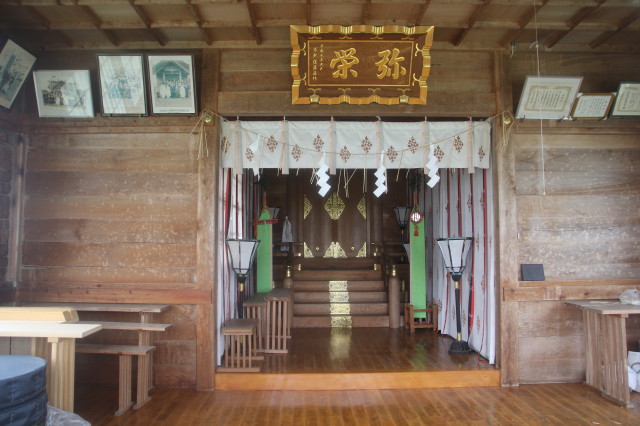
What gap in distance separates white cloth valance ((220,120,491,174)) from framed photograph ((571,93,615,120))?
0.92 meters

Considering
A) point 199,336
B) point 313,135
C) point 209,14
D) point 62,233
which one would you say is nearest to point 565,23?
point 313,135

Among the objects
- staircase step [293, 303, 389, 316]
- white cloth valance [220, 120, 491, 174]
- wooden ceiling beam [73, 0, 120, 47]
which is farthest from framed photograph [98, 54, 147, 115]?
staircase step [293, 303, 389, 316]

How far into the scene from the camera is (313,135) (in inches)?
185

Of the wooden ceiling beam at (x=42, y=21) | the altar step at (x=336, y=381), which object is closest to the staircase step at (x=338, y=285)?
the altar step at (x=336, y=381)

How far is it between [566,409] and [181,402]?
3.40 metres

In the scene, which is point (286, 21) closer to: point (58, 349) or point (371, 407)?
point (58, 349)

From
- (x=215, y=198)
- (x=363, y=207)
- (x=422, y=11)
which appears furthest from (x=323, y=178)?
(x=363, y=207)

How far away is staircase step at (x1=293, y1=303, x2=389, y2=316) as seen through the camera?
7258 mm

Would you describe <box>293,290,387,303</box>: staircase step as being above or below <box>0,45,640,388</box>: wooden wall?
below

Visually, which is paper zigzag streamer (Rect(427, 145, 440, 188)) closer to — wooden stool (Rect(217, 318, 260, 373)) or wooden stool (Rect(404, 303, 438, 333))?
wooden stool (Rect(217, 318, 260, 373))

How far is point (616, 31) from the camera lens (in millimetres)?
4418

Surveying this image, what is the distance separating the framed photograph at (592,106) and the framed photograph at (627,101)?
0.07 metres

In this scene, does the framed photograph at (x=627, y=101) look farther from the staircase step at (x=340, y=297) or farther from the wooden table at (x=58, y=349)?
the wooden table at (x=58, y=349)

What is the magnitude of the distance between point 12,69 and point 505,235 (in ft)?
16.8
